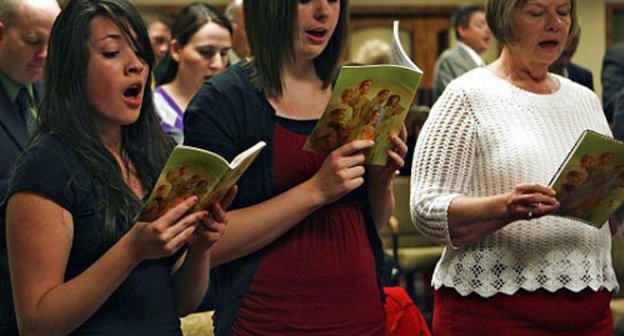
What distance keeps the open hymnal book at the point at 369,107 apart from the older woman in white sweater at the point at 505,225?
0.31m

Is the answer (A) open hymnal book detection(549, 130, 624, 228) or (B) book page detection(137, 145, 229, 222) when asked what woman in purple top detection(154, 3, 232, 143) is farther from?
(B) book page detection(137, 145, 229, 222)

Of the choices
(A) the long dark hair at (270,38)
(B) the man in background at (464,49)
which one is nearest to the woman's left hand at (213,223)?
(A) the long dark hair at (270,38)

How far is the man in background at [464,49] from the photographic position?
760 cm

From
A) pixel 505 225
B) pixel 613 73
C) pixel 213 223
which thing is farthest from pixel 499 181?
pixel 613 73

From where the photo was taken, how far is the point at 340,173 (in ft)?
7.23

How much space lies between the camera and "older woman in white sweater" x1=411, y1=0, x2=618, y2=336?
2.54m

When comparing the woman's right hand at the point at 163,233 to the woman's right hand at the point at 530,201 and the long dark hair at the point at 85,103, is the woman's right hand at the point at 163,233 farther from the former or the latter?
the woman's right hand at the point at 530,201

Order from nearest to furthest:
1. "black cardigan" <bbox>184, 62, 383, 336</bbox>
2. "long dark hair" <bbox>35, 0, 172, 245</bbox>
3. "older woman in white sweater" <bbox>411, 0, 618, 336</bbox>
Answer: "long dark hair" <bbox>35, 0, 172, 245</bbox> < "black cardigan" <bbox>184, 62, 383, 336</bbox> < "older woman in white sweater" <bbox>411, 0, 618, 336</bbox>

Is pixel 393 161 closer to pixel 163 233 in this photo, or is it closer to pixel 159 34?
pixel 163 233

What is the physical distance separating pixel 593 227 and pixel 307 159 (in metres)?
0.77

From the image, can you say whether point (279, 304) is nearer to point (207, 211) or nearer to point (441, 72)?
point (207, 211)

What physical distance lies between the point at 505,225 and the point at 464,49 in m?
5.41

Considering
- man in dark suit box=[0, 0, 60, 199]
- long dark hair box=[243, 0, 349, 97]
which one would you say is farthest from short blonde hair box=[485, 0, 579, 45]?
man in dark suit box=[0, 0, 60, 199]

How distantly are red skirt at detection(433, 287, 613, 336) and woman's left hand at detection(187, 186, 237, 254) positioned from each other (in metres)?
0.75
